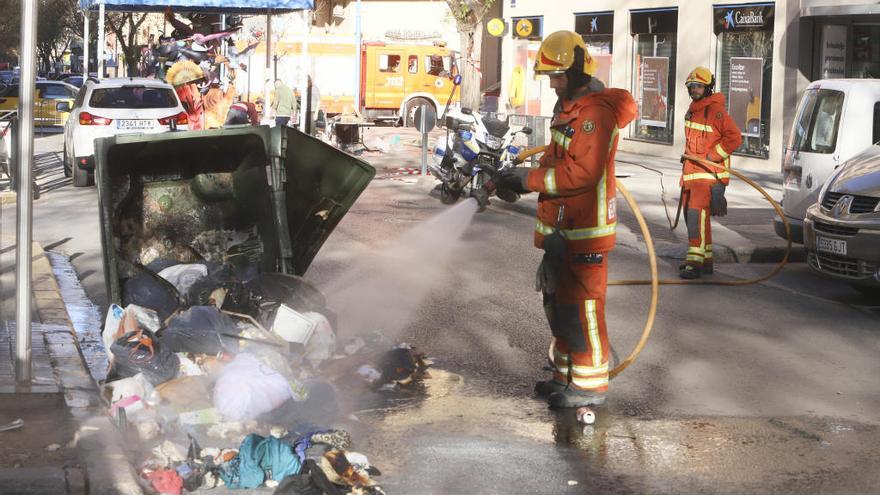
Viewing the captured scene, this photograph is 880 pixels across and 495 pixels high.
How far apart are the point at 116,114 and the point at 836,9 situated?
11.5 m

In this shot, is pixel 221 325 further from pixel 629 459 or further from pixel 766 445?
pixel 766 445

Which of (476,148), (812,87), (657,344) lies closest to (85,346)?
(657,344)

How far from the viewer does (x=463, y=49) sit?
3347 centimetres

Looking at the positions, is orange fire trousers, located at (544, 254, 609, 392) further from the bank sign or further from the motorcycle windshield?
the bank sign

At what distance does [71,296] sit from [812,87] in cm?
696

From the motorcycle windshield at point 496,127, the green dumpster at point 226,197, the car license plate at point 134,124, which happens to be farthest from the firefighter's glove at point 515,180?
the car license plate at point 134,124

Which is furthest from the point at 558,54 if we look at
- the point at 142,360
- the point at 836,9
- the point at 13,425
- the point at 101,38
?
the point at 101,38

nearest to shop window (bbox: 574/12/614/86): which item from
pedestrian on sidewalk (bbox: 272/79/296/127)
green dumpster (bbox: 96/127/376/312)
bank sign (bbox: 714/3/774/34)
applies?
bank sign (bbox: 714/3/774/34)

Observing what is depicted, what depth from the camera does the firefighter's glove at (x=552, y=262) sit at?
20.5 ft

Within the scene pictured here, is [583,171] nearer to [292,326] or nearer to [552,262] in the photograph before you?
[552,262]

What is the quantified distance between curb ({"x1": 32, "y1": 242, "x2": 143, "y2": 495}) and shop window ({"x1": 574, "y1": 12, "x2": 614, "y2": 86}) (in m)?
21.3

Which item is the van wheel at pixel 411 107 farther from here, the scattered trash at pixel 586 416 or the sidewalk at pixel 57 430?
the scattered trash at pixel 586 416

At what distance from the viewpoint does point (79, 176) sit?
60.3ft

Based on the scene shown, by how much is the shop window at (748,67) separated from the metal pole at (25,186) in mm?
18162
